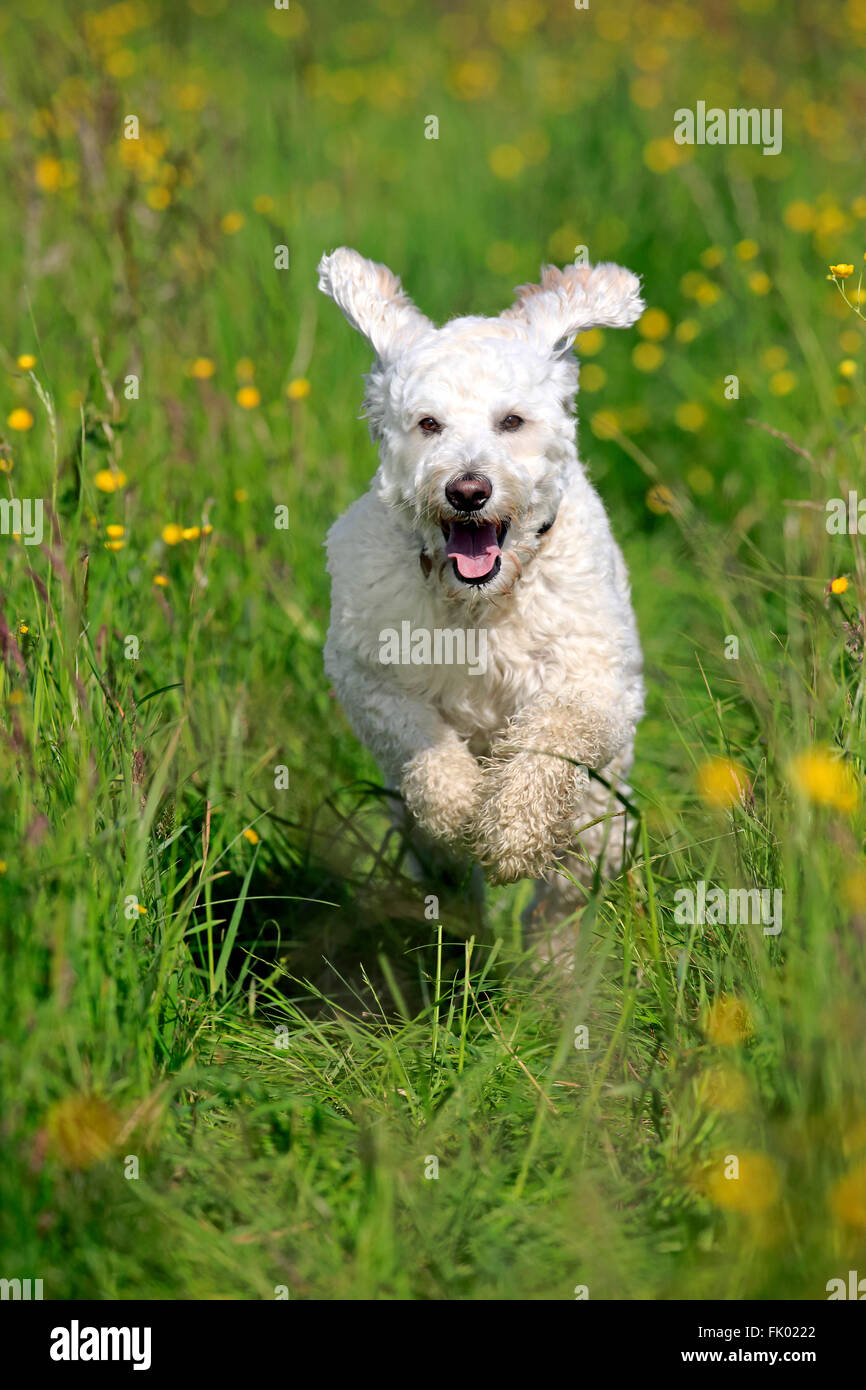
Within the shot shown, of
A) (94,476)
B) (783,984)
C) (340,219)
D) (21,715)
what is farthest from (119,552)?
(340,219)

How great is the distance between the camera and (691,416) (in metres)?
6.57

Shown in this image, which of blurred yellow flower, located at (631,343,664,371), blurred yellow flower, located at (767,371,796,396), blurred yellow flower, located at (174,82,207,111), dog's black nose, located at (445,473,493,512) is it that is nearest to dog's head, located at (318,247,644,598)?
dog's black nose, located at (445,473,493,512)

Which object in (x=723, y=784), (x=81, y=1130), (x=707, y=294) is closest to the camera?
(x=81, y=1130)

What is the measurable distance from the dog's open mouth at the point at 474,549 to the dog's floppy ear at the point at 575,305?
587 mm

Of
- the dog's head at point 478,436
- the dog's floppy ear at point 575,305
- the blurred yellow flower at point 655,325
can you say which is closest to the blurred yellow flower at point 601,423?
the blurred yellow flower at point 655,325

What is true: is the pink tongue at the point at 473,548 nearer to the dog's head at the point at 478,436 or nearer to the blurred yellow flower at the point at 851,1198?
the dog's head at the point at 478,436

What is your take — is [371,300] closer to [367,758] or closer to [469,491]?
[469,491]

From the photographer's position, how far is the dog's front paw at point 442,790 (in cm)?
372

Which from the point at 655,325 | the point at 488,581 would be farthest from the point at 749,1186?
the point at 655,325

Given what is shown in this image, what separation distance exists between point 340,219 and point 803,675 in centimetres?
485

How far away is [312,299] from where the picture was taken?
21.4ft

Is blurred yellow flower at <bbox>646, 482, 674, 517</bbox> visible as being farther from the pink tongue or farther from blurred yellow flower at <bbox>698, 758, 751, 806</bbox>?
blurred yellow flower at <bbox>698, 758, 751, 806</bbox>

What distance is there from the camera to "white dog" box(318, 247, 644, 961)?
3635mm

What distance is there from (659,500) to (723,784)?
114 inches
